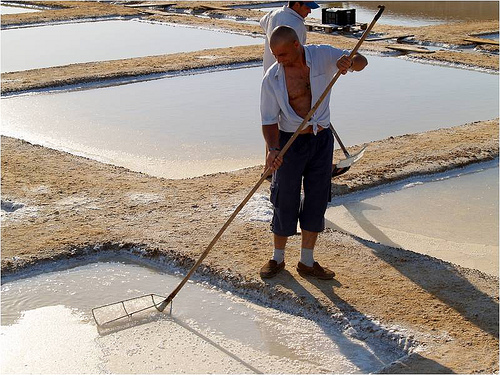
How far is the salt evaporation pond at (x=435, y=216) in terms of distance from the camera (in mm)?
5293

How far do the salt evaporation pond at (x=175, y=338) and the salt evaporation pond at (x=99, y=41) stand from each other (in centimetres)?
902

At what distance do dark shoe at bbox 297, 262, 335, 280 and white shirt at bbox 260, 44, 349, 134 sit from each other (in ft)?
2.60

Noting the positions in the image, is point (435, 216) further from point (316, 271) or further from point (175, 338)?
point (175, 338)

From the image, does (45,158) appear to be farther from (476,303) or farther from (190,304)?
(476,303)

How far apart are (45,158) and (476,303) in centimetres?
427

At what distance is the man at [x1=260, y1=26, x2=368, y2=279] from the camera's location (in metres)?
4.08

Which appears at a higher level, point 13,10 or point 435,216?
point 13,10

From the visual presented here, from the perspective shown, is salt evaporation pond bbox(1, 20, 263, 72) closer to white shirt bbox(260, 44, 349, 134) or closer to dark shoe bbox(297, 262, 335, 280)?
dark shoe bbox(297, 262, 335, 280)

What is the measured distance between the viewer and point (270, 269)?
452 cm

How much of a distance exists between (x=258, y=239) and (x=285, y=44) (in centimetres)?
151

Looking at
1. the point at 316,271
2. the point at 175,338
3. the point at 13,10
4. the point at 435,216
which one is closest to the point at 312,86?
the point at 316,271

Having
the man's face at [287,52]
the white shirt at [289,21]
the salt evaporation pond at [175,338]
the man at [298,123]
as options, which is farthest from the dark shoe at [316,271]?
the white shirt at [289,21]

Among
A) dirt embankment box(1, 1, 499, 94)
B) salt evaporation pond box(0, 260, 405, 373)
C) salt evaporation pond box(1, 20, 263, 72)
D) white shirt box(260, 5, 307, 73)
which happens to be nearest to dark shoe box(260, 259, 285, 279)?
salt evaporation pond box(0, 260, 405, 373)

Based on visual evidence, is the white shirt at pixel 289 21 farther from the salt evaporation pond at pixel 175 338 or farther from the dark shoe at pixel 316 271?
the salt evaporation pond at pixel 175 338
